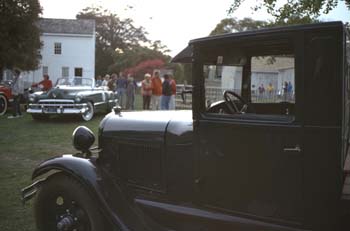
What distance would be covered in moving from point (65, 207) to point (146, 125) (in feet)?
3.59

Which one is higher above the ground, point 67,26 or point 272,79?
point 67,26

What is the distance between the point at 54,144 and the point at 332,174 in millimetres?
8230

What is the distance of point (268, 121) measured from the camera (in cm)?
309

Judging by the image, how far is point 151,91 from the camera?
16906 mm

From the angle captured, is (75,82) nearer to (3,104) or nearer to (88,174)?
(3,104)

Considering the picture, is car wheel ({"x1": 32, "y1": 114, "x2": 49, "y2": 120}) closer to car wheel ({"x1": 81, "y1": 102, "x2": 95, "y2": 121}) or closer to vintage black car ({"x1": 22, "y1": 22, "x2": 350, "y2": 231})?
car wheel ({"x1": 81, "y1": 102, "x2": 95, "y2": 121})

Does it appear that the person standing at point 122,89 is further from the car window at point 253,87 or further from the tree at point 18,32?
the car window at point 253,87

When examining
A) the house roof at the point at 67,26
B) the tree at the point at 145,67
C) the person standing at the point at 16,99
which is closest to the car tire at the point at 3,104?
the person standing at the point at 16,99

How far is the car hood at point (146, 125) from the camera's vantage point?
3809 millimetres

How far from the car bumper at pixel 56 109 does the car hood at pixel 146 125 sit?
415 inches

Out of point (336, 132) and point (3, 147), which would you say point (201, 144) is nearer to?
point (336, 132)

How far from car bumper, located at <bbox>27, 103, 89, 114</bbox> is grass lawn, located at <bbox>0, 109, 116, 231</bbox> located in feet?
1.18

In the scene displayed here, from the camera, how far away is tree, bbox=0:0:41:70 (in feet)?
88.0

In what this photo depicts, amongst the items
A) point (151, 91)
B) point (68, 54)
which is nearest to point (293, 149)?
point (151, 91)
